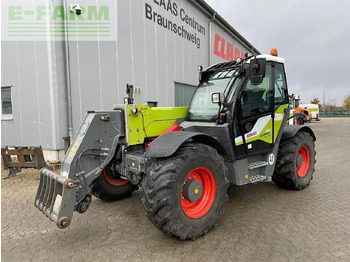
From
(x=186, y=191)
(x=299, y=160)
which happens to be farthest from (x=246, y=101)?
(x=299, y=160)

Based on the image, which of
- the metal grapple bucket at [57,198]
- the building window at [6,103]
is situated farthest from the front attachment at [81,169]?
the building window at [6,103]

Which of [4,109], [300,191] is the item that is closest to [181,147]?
[300,191]

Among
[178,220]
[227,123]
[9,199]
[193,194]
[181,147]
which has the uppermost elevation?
[227,123]

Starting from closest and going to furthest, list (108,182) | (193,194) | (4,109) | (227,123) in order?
(193,194) < (227,123) < (108,182) < (4,109)

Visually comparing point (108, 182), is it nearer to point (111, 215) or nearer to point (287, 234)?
point (111, 215)

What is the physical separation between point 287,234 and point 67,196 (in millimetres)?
2811

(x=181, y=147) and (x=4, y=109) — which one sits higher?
(x=4, y=109)

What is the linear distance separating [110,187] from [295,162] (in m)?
3.46

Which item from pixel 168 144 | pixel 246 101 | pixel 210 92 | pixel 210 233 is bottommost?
pixel 210 233

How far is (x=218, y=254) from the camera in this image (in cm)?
292

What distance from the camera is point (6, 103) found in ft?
26.5

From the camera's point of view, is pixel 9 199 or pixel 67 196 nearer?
pixel 67 196

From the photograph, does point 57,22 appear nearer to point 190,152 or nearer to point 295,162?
point 190,152

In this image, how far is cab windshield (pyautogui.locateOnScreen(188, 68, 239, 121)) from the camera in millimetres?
4102
